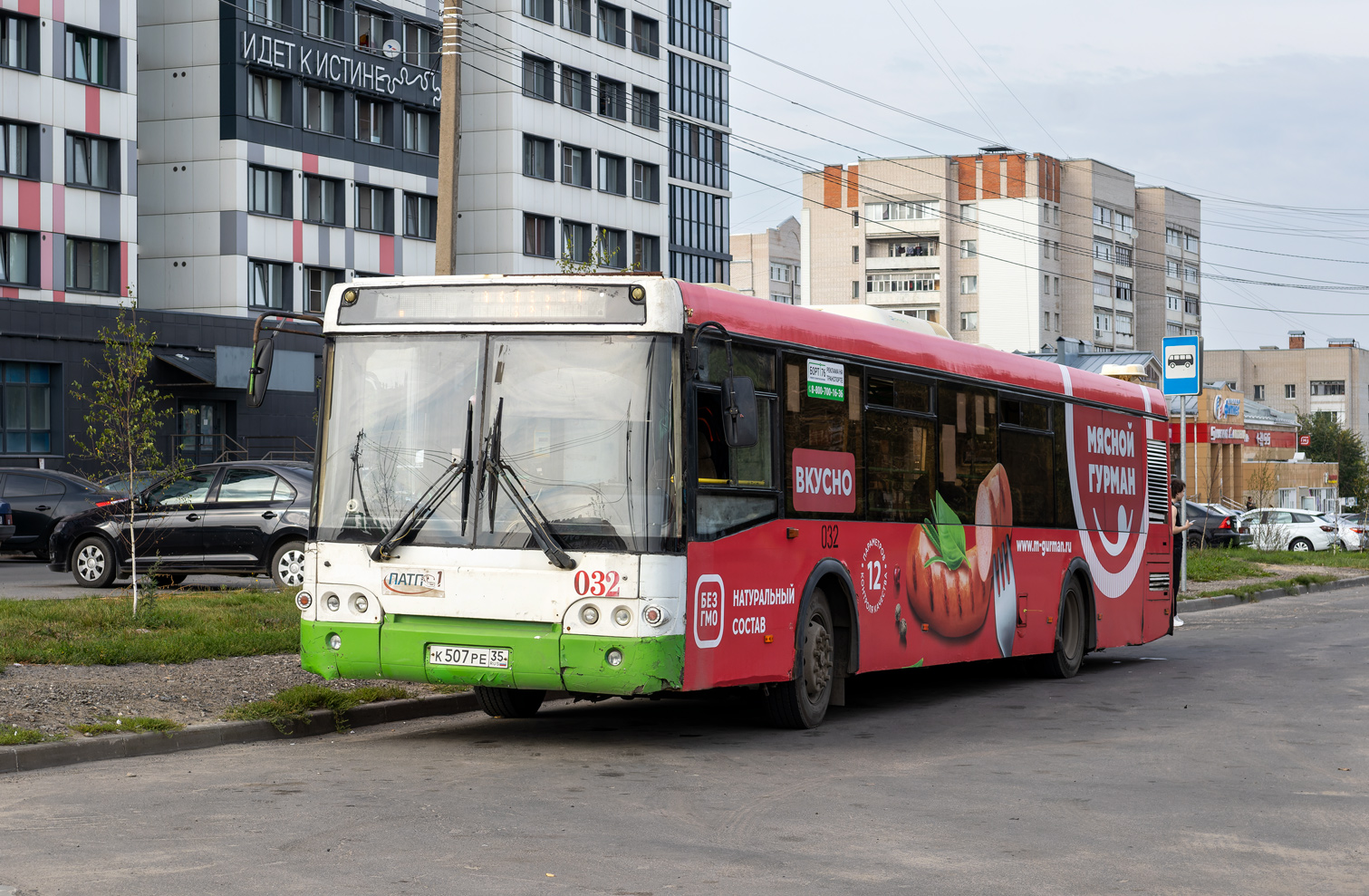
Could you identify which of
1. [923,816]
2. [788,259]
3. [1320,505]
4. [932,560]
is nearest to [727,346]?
[923,816]

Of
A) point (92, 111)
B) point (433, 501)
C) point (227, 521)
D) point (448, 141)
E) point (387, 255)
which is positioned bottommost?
point (227, 521)

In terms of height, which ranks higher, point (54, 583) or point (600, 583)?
point (600, 583)

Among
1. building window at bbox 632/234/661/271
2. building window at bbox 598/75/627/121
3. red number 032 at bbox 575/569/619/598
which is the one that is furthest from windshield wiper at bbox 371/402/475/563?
building window at bbox 598/75/627/121

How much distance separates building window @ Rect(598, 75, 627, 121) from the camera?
217 feet

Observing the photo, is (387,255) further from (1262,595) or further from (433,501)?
(433,501)

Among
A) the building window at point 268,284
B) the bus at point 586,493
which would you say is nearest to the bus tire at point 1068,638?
the bus at point 586,493

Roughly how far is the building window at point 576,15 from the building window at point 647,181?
5787mm

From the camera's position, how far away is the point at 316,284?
54.8 m

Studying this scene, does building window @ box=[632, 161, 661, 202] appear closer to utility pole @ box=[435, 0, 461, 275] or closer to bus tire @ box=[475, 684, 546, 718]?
utility pole @ box=[435, 0, 461, 275]

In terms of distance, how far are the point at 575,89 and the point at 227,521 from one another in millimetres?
45801

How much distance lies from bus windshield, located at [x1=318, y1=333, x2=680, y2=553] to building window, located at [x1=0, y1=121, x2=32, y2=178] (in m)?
38.7

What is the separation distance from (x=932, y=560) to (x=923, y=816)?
4912mm

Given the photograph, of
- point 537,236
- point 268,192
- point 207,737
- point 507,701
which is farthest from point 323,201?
point 207,737

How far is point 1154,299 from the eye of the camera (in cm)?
13462
